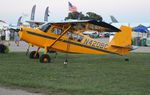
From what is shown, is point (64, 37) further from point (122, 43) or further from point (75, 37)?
point (122, 43)

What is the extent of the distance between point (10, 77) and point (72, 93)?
12.6 feet

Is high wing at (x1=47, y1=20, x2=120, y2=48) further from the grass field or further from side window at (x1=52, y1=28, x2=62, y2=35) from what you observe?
the grass field

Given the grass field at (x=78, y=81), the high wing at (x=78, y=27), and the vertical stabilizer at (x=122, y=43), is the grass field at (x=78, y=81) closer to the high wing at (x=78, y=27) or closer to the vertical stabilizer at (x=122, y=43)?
the high wing at (x=78, y=27)

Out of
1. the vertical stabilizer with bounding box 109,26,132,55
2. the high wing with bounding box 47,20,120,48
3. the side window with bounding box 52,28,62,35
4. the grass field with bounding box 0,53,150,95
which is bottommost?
the grass field with bounding box 0,53,150,95

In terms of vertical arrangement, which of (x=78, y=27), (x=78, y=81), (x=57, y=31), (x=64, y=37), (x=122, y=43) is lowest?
(x=78, y=81)

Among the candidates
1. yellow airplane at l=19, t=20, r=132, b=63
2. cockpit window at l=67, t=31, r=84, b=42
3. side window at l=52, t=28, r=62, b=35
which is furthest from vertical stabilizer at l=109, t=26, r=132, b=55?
side window at l=52, t=28, r=62, b=35

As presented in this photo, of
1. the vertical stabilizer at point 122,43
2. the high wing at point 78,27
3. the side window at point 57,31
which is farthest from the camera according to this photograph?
the vertical stabilizer at point 122,43

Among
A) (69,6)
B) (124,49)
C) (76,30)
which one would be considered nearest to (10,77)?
(76,30)

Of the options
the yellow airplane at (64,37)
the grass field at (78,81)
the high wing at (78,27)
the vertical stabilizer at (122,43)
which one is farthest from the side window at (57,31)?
the grass field at (78,81)

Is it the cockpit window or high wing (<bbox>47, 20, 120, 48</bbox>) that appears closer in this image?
high wing (<bbox>47, 20, 120, 48</bbox>)

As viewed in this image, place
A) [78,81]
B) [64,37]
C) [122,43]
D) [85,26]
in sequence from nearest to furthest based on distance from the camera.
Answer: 1. [78,81]
2. [85,26]
3. [64,37]
4. [122,43]

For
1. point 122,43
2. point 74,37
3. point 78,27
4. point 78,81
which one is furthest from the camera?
point 122,43

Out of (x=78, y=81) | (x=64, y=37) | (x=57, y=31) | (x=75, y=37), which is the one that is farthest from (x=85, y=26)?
(x=78, y=81)

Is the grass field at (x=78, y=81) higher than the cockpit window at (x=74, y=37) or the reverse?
the reverse
